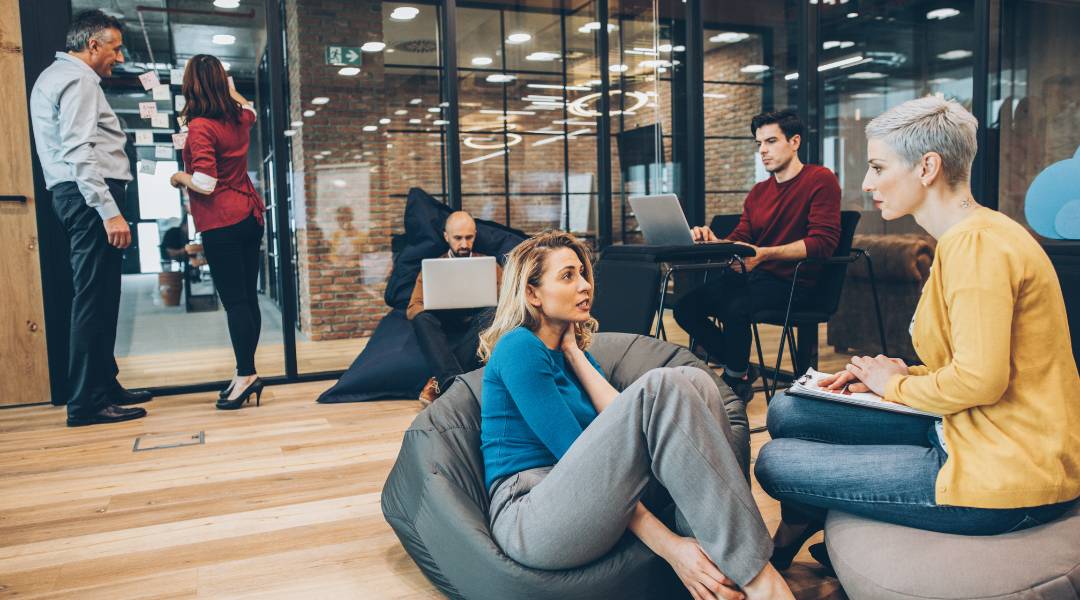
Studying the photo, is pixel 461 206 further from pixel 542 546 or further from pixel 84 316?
pixel 542 546

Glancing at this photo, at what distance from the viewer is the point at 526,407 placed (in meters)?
1.80

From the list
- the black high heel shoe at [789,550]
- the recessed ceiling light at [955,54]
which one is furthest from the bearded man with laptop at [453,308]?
the recessed ceiling light at [955,54]

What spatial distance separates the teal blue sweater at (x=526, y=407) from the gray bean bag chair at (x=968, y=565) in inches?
25.2

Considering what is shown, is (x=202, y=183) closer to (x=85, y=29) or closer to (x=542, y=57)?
(x=85, y=29)

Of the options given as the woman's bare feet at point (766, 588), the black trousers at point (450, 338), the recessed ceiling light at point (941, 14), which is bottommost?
the woman's bare feet at point (766, 588)

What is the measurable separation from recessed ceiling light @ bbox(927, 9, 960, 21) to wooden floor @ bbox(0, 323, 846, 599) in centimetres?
463

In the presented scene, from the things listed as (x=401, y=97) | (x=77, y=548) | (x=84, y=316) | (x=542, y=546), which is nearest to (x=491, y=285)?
(x=401, y=97)

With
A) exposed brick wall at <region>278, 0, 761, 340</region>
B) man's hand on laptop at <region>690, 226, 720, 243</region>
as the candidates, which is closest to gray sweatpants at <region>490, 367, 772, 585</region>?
man's hand on laptop at <region>690, 226, 720, 243</region>

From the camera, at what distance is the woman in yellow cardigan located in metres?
1.50

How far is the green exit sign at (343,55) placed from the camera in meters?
4.79

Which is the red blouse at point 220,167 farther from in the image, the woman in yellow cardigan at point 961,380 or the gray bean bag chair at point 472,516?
the woman in yellow cardigan at point 961,380

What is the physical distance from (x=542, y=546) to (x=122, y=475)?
6.83ft

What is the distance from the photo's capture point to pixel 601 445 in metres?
1.63

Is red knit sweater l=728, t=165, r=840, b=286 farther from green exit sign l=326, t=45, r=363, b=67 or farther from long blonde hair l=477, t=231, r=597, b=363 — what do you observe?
green exit sign l=326, t=45, r=363, b=67
